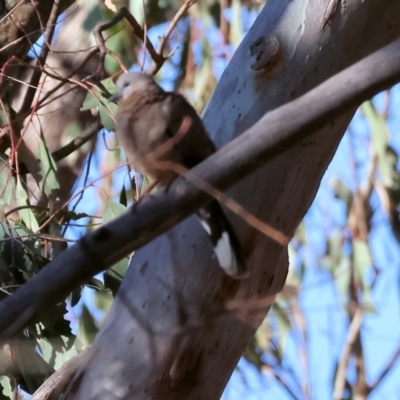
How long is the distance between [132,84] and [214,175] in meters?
1.06

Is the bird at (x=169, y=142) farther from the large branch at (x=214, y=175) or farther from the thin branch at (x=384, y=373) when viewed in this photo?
the thin branch at (x=384, y=373)

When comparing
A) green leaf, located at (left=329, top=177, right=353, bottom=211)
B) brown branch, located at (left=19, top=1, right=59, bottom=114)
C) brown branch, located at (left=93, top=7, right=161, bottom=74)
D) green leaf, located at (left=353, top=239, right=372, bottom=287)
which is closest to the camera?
brown branch, located at (left=93, top=7, right=161, bottom=74)

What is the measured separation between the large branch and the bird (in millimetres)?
411

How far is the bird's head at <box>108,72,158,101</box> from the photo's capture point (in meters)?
2.11

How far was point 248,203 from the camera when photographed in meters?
1.75

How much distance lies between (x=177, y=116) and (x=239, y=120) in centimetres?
15

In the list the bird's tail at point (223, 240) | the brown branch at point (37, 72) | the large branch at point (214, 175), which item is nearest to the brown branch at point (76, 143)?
the brown branch at point (37, 72)

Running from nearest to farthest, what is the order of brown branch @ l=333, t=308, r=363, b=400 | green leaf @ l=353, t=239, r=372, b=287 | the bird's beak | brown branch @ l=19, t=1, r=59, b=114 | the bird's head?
1. the bird's head
2. the bird's beak
3. brown branch @ l=19, t=1, r=59, b=114
4. green leaf @ l=353, t=239, r=372, b=287
5. brown branch @ l=333, t=308, r=363, b=400

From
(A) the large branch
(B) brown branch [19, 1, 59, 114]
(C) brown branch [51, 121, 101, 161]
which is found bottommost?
(A) the large branch

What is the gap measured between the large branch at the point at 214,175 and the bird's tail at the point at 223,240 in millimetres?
452

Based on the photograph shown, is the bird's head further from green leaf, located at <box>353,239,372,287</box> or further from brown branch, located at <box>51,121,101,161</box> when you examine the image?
green leaf, located at <box>353,239,372,287</box>

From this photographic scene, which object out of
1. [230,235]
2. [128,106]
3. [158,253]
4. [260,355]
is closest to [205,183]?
[230,235]

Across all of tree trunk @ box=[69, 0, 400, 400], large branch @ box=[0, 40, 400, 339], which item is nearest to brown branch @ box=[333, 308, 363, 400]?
tree trunk @ box=[69, 0, 400, 400]

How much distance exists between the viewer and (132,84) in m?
2.17
